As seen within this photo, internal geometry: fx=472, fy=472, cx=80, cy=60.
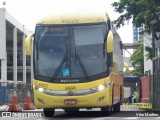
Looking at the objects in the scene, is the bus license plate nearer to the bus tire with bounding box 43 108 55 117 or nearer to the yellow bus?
the yellow bus

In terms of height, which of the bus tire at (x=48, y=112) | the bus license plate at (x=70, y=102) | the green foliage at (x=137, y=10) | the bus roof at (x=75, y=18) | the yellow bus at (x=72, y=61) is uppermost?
the green foliage at (x=137, y=10)

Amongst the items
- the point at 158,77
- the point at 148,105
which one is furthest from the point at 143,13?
the point at 158,77

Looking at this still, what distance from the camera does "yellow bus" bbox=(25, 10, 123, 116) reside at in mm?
16094

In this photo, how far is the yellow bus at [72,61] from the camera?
52.8 ft

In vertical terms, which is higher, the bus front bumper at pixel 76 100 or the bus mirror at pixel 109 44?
the bus mirror at pixel 109 44

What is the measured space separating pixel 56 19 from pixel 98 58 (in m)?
2.14

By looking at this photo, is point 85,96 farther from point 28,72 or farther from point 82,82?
point 28,72

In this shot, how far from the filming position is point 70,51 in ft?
54.2

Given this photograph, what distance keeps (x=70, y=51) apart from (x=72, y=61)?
0.36m

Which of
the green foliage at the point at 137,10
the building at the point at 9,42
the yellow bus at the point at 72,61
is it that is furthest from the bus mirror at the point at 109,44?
the building at the point at 9,42

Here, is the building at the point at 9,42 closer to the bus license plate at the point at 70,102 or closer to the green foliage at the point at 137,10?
the green foliage at the point at 137,10

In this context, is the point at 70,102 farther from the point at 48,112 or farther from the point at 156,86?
the point at 156,86

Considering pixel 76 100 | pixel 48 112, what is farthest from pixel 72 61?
pixel 48 112

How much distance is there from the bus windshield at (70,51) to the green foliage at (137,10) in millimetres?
19917
